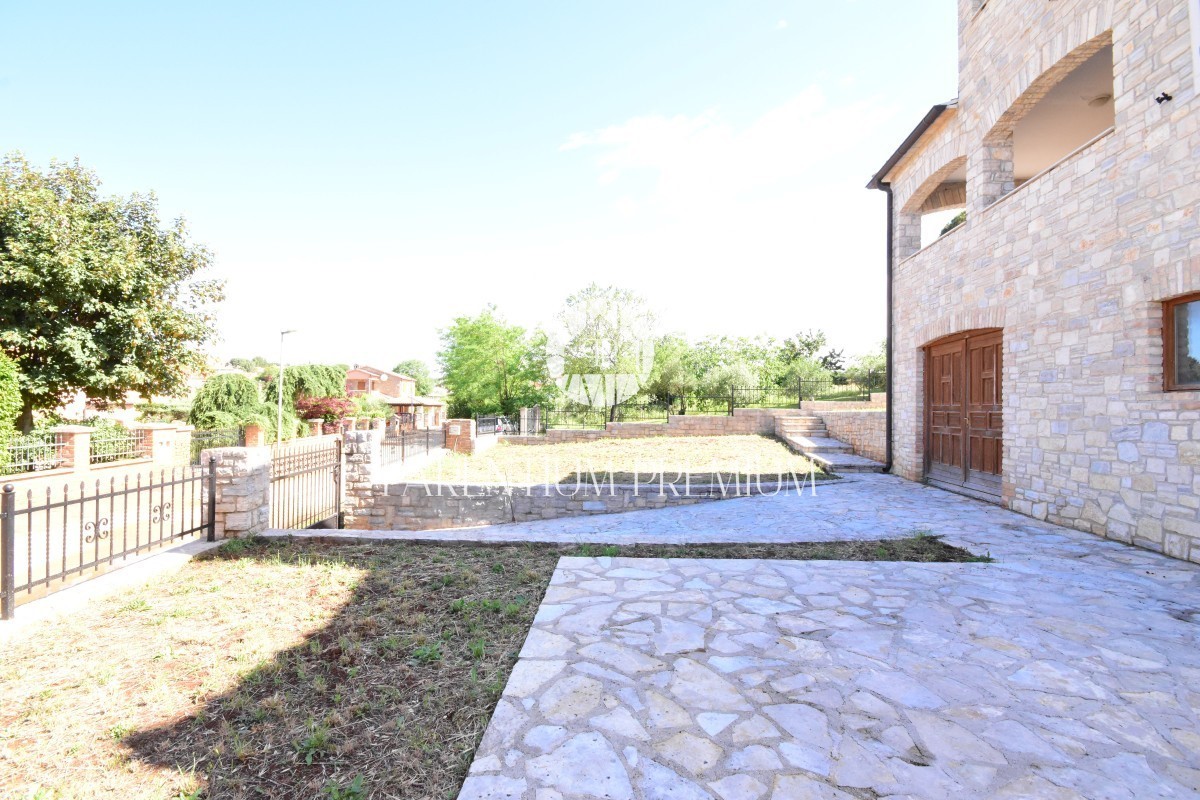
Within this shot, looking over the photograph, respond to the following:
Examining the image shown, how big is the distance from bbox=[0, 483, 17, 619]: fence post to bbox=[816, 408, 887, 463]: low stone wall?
1097cm

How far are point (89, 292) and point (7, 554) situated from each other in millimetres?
9839

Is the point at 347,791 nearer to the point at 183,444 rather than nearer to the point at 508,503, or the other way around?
the point at 508,503

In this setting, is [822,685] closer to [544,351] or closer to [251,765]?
[251,765]

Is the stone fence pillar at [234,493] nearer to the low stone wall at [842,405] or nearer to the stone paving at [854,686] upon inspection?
the stone paving at [854,686]

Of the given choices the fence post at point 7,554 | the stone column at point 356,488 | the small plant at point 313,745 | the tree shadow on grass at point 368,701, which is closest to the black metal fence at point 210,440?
the stone column at point 356,488

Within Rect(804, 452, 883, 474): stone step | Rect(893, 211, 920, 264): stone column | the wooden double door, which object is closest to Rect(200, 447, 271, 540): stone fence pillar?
the wooden double door

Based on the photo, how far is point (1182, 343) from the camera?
4395 mm

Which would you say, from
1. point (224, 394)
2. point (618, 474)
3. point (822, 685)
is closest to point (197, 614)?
point (822, 685)

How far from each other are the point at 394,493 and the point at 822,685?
7206mm

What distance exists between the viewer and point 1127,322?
15.6 feet

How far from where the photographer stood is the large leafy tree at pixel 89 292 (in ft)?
31.4

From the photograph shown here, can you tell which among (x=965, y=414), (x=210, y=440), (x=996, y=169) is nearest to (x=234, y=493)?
(x=965, y=414)

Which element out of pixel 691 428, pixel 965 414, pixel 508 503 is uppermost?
pixel 965 414

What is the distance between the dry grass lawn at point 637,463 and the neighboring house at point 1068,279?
8.68 ft
